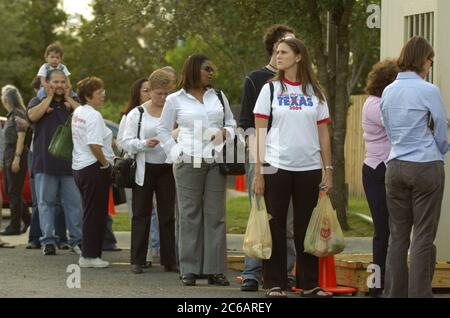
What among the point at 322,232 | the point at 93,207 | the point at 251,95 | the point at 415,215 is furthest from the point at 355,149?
the point at 415,215

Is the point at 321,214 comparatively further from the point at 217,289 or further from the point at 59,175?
the point at 59,175

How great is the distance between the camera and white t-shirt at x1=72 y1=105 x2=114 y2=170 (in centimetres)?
1243

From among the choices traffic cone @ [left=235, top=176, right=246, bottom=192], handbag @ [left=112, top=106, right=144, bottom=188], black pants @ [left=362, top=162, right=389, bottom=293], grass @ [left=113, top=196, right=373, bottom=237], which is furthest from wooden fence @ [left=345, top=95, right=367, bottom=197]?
black pants @ [left=362, top=162, right=389, bottom=293]

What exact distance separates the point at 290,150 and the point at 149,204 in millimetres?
2640

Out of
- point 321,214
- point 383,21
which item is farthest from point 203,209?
point 383,21

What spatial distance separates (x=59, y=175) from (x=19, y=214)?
9.70ft

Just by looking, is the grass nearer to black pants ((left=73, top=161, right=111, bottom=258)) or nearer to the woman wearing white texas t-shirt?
black pants ((left=73, top=161, right=111, bottom=258))

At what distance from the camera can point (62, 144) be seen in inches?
508

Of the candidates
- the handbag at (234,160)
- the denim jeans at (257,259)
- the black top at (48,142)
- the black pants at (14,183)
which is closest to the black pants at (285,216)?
the denim jeans at (257,259)

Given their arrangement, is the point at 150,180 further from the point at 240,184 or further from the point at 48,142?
the point at 240,184

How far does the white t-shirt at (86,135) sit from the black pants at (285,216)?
10.2 feet

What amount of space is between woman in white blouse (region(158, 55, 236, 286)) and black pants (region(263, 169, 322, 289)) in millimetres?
1022

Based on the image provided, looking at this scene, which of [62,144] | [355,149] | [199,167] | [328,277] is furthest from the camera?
[355,149]

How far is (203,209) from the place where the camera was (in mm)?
10945
